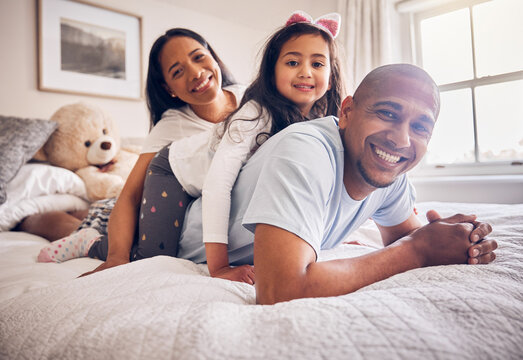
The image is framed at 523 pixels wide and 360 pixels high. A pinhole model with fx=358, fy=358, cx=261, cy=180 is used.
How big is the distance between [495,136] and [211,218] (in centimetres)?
255

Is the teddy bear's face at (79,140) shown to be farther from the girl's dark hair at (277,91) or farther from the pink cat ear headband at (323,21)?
the pink cat ear headband at (323,21)

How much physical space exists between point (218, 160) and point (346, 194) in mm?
363

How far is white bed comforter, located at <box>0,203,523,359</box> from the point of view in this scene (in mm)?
404

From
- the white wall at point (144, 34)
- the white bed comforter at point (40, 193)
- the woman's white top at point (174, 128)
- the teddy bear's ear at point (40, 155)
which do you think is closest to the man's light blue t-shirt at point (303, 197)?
the woman's white top at point (174, 128)

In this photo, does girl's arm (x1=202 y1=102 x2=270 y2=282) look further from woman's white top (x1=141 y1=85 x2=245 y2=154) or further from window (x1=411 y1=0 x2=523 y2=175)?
window (x1=411 y1=0 x2=523 y2=175)

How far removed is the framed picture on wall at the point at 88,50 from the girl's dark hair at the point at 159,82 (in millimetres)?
1269

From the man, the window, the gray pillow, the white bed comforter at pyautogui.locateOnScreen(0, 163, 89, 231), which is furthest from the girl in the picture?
the window

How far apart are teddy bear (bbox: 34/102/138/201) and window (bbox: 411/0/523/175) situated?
235 centimetres

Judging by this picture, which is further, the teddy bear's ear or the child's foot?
the teddy bear's ear

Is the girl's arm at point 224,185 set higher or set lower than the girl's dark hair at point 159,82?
lower

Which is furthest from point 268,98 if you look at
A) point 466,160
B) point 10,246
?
point 466,160

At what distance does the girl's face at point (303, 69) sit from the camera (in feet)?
3.75

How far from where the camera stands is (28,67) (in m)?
2.39

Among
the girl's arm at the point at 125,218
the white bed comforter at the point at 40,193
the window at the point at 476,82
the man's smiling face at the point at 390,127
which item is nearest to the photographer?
the man's smiling face at the point at 390,127
